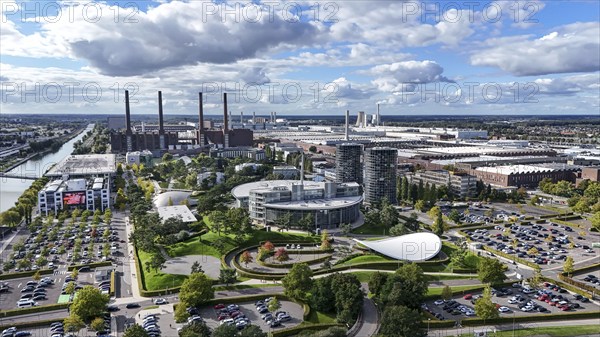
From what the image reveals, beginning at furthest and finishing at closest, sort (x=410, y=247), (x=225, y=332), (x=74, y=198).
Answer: (x=74, y=198)
(x=410, y=247)
(x=225, y=332)

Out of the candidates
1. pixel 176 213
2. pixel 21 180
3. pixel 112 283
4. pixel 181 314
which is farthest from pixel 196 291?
pixel 21 180

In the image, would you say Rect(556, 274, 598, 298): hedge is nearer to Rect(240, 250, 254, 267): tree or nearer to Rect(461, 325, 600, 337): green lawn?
Rect(461, 325, 600, 337): green lawn

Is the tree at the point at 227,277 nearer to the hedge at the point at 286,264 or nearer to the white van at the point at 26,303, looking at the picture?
the hedge at the point at 286,264

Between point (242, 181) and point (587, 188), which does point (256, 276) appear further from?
point (587, 188)

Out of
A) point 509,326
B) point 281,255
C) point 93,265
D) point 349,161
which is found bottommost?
point 509,326

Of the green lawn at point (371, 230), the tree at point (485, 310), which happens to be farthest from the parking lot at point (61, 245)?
the tree at point (485, 310)

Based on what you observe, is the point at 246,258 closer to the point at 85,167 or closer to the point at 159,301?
the point at 159,301

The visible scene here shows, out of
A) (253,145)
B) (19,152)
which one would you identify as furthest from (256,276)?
(19,152)
